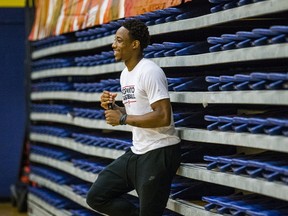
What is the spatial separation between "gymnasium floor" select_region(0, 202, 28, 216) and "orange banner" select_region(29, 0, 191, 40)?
8.71 feet

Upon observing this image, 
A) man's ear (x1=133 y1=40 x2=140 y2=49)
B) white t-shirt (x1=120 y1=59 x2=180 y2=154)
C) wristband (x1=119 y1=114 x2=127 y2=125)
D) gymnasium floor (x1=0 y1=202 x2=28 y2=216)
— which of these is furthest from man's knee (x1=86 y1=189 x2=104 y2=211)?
gymnasium floor (x1=0 y1=202 x2=28 y2=216)

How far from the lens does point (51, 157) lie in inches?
425

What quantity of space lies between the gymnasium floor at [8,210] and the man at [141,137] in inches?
242

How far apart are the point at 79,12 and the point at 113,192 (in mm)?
3186

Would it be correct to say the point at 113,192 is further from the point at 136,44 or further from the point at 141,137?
the point at 136,44

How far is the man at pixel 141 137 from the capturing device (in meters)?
6.12

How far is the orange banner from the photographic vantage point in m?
7.17

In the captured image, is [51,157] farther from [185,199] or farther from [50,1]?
[185,199]

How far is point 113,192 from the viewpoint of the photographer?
6672 mm

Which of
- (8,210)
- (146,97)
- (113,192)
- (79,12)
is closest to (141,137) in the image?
(146,97)

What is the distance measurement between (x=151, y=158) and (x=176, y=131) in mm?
353

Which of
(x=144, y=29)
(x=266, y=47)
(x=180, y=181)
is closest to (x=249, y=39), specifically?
(x=266, y=47)

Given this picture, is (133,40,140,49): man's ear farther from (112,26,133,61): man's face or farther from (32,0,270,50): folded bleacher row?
(32,0,270,50): folded bleacher row

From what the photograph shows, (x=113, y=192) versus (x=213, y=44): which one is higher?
(x=213, y=44)
